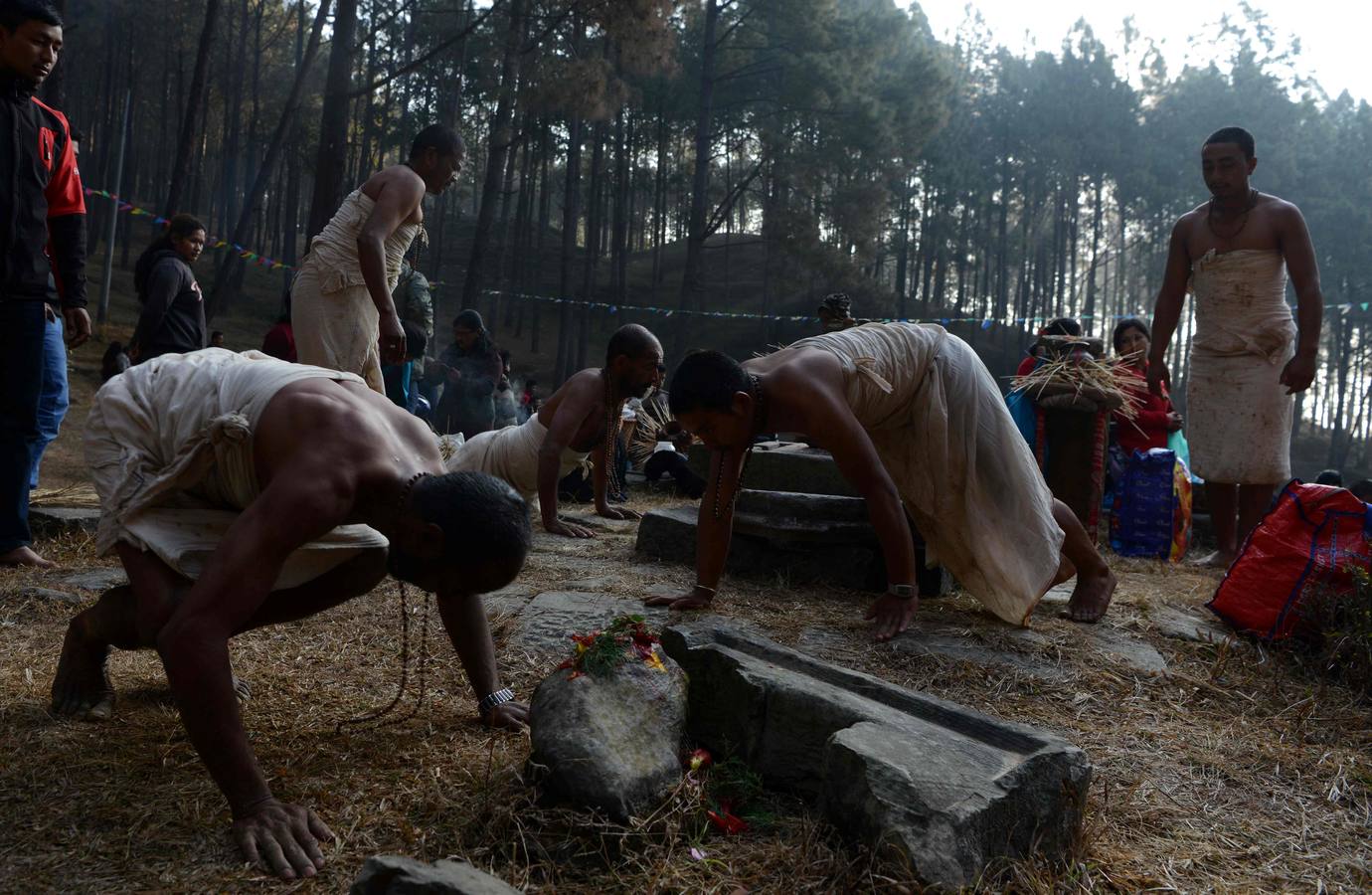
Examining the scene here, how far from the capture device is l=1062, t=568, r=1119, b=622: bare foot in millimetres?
3857

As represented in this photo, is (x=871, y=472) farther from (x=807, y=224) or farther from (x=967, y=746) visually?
(x=807, y=224)

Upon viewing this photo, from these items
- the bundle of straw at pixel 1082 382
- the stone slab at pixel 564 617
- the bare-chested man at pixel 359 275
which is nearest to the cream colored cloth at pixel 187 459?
the stone slab at pixel 564 617

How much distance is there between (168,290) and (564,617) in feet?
10.9

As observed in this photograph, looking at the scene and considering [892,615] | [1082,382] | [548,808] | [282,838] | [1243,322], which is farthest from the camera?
[1082,382]

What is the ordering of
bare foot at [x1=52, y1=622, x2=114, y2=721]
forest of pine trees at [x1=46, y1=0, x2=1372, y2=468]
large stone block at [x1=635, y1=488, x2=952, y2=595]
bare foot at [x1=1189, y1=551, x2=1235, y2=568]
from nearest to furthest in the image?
1. bare foot at [x1=52, y1=622, x2=114, y2=721]
2. large stone block at [x1=635, y1=488, x2=952, y2=595]
3. bare foot at [x1=1189, y1=551, x2=1235, y2=568]
4. forest of pine trees at [x1=46, y1=0, x2=1372, y2=468]

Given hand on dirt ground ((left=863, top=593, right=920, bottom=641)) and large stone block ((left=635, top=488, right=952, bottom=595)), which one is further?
large stone block ((left=635, top=488, right=952, bottom=595))

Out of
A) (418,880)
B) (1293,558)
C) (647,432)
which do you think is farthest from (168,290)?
(1293,558)

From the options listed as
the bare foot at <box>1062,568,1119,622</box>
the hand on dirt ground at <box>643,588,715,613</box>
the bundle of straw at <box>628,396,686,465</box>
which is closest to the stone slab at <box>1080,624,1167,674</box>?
the bare foot at <box>1062,568,1119,622</box>

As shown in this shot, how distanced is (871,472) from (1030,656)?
2.64 ft

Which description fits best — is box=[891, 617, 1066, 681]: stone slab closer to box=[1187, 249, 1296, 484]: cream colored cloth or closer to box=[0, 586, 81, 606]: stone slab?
box=[1187, 249, 1296, 484]: cream colored cloth

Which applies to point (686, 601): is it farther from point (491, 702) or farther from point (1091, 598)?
point (1091, 598)

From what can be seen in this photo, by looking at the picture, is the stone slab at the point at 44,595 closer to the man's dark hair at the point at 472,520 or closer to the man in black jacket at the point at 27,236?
the man in black jacket at the point at 27,236

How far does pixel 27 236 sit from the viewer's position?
3.72 m

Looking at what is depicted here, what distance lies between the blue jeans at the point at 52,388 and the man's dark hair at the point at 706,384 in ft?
8.76
